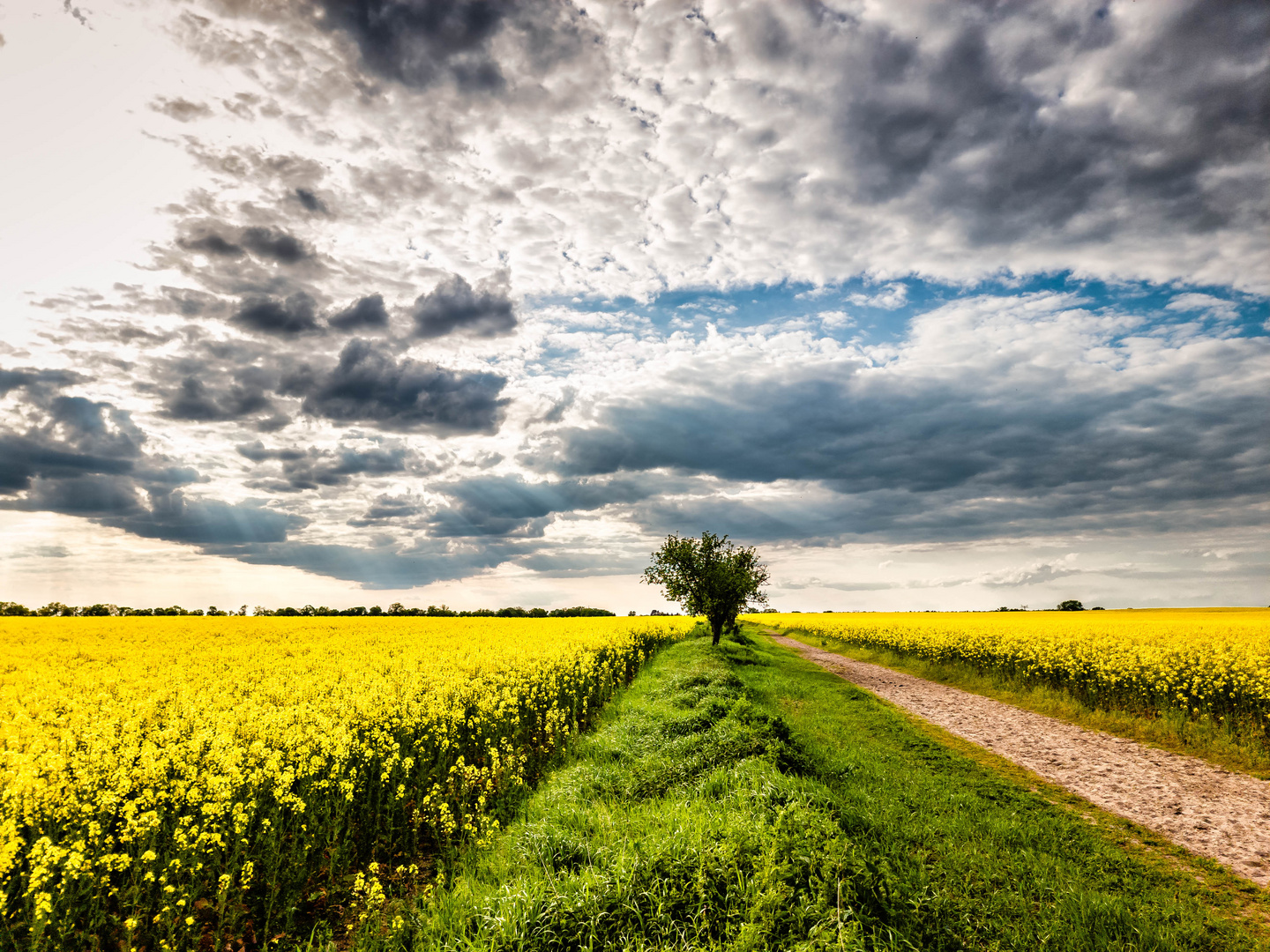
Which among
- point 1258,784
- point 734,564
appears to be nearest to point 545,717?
point 1258,784

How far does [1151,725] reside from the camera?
15250 mm

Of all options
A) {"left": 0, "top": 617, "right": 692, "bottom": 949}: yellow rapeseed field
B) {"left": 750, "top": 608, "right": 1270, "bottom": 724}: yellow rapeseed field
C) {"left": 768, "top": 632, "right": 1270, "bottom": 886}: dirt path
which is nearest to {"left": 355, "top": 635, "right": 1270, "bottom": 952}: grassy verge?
{"left": 768, "top": 632, "right": 1270, "bottom": 886}: dirt path

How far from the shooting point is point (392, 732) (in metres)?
9.27

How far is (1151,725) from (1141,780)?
5552mm

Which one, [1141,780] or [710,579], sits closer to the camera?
[1141,780]

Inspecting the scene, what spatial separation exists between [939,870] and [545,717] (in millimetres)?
8763

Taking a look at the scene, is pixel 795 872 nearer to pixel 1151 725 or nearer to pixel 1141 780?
pixel 1141 780

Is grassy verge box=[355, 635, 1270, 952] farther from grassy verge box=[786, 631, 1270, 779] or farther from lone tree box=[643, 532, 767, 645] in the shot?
lone tree box=[643, 532, 767, 645]

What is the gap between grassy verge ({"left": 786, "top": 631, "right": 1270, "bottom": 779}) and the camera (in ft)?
42.1

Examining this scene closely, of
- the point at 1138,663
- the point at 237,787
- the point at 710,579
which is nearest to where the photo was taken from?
the point at 237,787

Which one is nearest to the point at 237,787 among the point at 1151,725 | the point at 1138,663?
the point at 1151,725

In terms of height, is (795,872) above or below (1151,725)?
above

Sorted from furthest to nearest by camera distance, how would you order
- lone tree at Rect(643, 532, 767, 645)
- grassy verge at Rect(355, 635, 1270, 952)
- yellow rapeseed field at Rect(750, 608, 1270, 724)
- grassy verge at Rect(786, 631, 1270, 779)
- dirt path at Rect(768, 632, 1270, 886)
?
lone tree at Rect(643, 532, 767, 645) < yellow rapeseed field at Rect(750, 608, 1270, 724) < grassy verge at Rect(786, 631, 1270, 779) < dirt path at Rect(768, 632, 1270, 886) < grassy verge at Rect(355, 635, 1270, 952)

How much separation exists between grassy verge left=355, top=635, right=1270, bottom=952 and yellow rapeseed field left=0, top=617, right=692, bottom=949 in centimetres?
115
